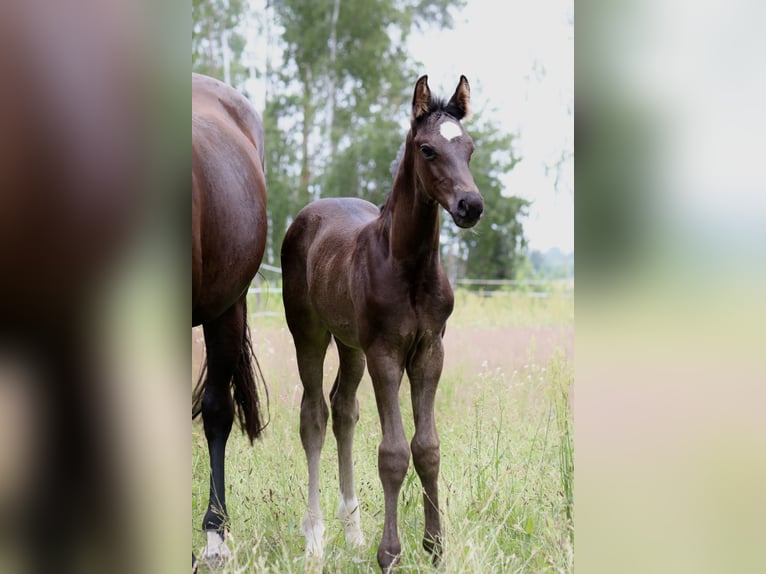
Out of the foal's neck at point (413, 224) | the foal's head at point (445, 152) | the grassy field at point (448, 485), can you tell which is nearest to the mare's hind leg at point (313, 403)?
the grassy field at point (448, 485)

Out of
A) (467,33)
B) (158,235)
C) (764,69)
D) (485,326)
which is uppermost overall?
(467,33)

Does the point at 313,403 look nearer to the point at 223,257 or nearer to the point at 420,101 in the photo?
the point at 223,257

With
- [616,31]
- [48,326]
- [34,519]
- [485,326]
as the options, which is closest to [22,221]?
[48,326]

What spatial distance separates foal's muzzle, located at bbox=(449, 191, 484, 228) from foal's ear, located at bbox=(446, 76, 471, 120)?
45 cm

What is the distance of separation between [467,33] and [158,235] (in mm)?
12550

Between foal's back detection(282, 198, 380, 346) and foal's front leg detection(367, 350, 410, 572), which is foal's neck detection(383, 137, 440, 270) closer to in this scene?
foal's back detection(282, 198, 380, 346)

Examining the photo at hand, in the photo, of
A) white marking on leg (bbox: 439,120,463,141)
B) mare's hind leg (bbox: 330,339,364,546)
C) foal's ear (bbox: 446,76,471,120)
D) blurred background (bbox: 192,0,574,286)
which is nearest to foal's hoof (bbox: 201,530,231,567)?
mare's hind leg (bbox: 330,339,364,546)

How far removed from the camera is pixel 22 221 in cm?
125

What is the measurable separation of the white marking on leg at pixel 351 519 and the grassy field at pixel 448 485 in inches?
1.9

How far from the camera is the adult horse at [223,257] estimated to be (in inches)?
128

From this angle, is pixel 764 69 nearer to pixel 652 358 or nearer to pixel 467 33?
pixel 652 358

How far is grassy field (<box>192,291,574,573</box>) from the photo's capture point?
2.94 meters

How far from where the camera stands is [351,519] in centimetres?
354

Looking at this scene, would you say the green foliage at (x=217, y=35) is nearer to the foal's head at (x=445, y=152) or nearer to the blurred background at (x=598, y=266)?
the foal's head at (x=445, y=152)
